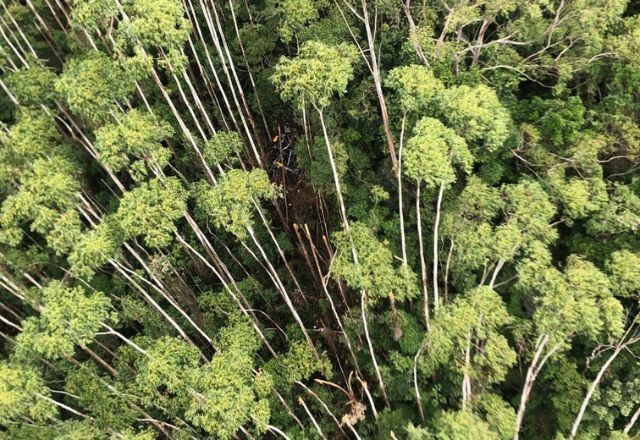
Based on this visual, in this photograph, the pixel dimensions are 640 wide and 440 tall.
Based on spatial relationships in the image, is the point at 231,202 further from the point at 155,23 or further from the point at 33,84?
the point at 33,84

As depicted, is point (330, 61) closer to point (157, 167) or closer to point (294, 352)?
point (157, 167)

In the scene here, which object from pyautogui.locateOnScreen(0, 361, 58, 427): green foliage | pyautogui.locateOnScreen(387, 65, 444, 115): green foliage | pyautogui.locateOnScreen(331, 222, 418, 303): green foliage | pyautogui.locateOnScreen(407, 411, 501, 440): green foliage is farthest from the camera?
pyautogui.locateOnScreen(331, 222, 418, 303): green foliage

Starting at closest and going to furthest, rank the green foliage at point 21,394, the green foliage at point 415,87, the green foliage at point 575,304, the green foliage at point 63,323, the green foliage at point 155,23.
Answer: the green foliage at point 575,304, the green foliage at point 63,323, the green foliage at point 21,394, the green foliage at point 155,23, the green foliage at point 415,87

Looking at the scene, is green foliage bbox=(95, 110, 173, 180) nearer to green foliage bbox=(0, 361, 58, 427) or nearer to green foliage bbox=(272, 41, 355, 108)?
green foliage bbox=(272, 41, 355, 108)

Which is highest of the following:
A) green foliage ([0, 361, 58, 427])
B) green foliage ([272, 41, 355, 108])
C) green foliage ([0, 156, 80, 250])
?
green foliage ([272, 41, 355, 108])

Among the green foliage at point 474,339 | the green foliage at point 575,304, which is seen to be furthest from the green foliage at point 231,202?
the green foliage at point 575,304

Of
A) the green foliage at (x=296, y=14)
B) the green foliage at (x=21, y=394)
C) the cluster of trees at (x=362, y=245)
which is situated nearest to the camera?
the green foliage at (x=21, y=394)

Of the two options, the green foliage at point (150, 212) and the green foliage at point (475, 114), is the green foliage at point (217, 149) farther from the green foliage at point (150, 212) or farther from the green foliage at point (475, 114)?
the green foliage at point (475, 114)

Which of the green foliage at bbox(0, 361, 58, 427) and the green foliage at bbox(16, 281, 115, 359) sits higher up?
the green foliage at bbox(16, 281, 115, 359)

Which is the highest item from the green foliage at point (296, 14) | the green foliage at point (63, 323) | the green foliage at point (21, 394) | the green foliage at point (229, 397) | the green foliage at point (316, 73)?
the green foliage at point (296, 14)

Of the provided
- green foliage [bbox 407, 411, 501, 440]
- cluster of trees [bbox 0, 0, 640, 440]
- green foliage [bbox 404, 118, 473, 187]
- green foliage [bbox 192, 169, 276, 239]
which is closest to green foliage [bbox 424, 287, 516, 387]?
cluster of trees [bbox 0, 0, 640, 440]
